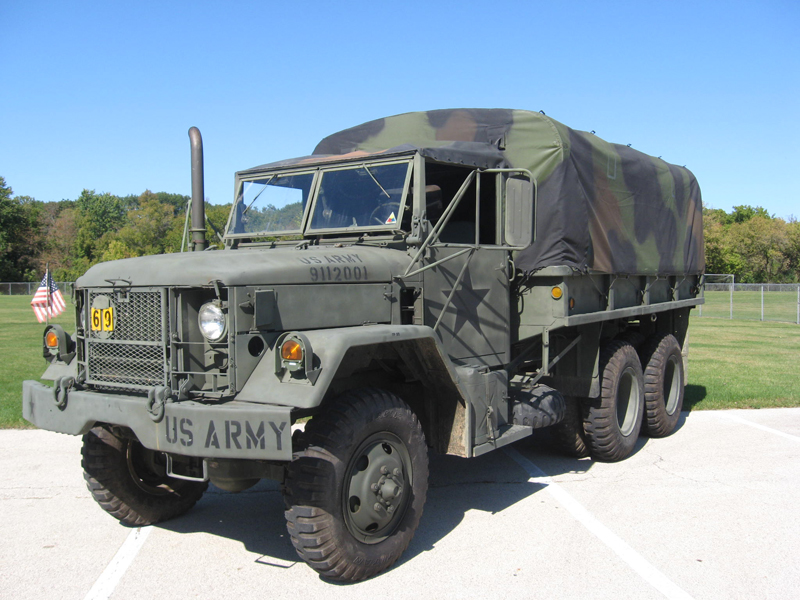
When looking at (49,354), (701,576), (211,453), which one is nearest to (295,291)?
(211,453)

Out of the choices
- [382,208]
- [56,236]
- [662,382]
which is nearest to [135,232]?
[56,236]

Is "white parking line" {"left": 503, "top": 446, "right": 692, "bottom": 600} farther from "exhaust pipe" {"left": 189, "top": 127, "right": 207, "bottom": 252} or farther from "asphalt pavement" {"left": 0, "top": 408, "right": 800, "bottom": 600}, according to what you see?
"exhaust pipe" {"left": 189, "top": 127, "right": 207, "bottom": 252}

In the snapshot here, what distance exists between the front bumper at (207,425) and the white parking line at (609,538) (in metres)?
2.33

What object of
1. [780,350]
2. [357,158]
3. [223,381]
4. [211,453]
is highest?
[357,158]

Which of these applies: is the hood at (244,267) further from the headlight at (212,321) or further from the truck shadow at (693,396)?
the truck shadow at (693,396)

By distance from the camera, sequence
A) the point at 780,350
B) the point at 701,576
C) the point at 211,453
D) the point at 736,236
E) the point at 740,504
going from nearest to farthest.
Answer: the point at 211,453, the point at 701,576, the point at 740,504, the point at 780,350, the point at 736,236

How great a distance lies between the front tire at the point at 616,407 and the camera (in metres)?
6.78

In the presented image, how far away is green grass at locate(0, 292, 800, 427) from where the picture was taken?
9953 millimetres

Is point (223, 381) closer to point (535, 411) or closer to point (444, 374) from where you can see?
point (444, 374)

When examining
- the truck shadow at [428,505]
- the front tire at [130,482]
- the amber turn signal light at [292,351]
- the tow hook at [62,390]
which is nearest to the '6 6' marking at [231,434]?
the amber turn signal light at [292,351]

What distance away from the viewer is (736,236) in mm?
60062

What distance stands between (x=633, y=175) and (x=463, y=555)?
4.62m

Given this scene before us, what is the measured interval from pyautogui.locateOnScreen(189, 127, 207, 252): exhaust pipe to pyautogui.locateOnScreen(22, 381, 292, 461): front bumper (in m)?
1.75

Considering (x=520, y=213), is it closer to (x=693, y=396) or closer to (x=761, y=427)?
(x=761, y=427)
